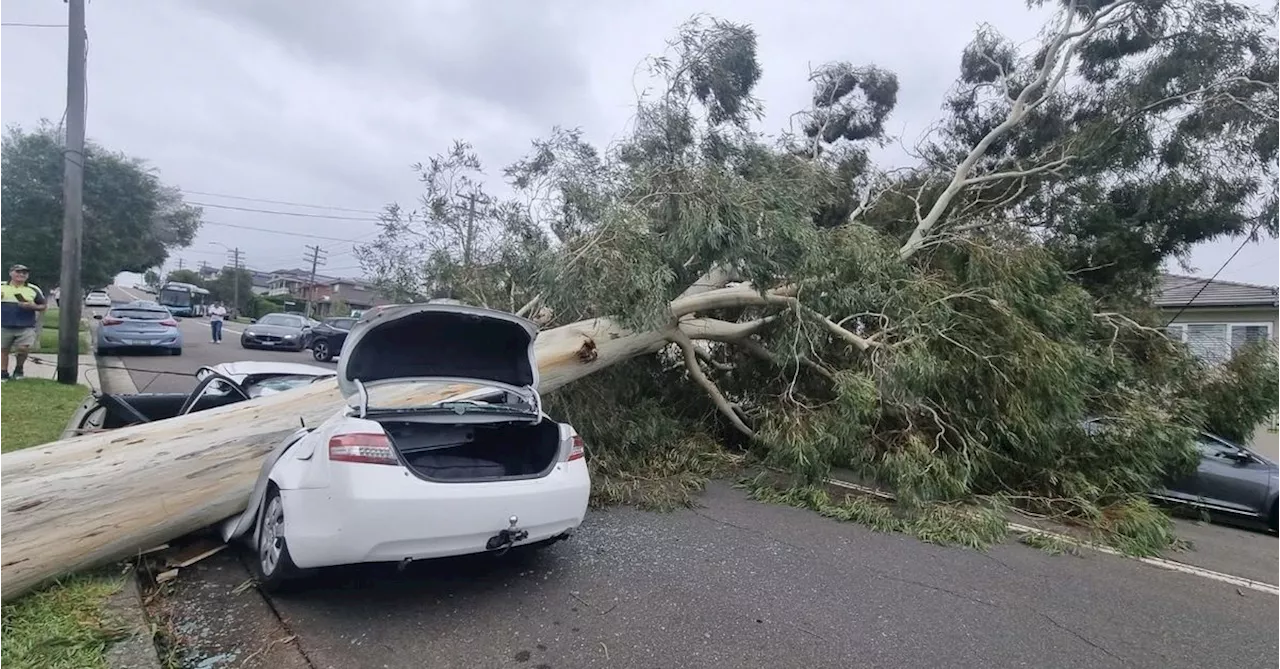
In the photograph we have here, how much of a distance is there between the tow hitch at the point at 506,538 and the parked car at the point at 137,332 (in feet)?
53.3

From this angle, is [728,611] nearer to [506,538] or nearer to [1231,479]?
[506,538]

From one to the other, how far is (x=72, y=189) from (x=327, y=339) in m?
10.1

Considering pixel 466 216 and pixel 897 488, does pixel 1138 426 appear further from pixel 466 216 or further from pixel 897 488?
pixel 466 216

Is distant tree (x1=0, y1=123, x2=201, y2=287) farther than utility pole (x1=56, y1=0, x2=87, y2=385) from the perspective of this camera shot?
Yes

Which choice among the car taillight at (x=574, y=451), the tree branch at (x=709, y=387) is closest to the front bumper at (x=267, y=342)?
the tree branch at (x=709, y=387)

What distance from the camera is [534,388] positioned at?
14.4 feet

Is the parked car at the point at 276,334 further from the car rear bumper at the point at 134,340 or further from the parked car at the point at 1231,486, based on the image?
the parked car at the point at 1231,486

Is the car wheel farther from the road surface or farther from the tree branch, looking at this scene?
the tree branch

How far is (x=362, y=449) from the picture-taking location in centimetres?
327

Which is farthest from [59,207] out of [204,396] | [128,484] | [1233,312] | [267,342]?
[1233,312]

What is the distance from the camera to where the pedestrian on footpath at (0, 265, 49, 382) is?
905 cm

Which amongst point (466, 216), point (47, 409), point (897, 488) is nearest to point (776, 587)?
point (897, 488)

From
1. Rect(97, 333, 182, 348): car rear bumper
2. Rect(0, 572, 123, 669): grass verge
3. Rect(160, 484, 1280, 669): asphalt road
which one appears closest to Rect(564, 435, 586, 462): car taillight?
Rect(160, 484, 1280, 669): asphalt road

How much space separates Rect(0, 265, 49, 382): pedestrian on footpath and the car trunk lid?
26.6ft
